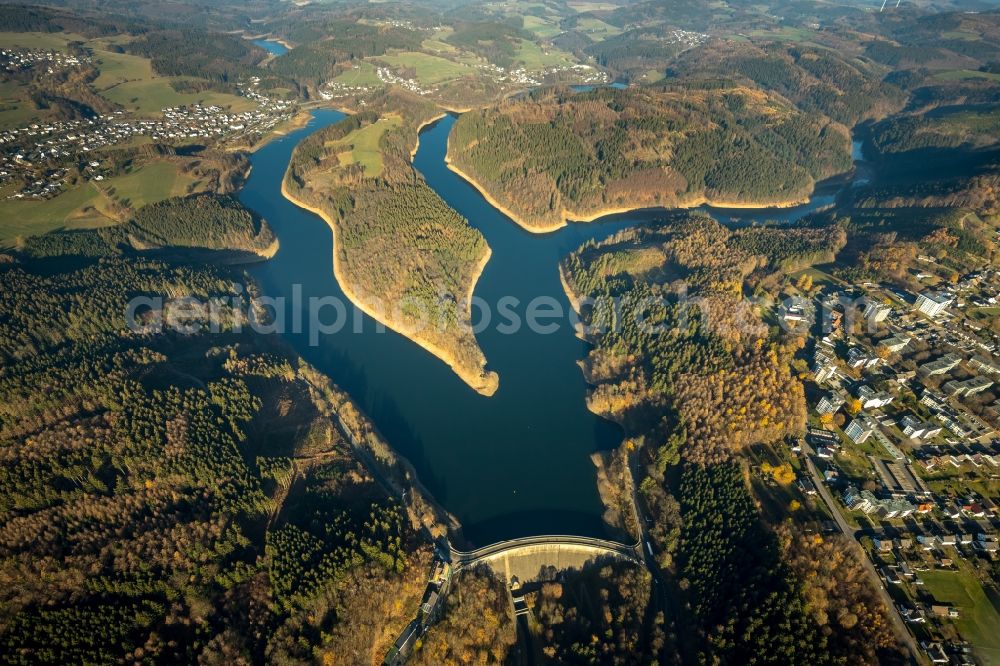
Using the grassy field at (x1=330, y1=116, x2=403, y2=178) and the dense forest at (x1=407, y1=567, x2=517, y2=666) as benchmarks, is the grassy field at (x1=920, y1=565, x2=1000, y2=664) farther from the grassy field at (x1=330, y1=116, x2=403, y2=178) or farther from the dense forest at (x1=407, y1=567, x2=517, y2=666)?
the grassy field at (x1=330, y1=116, x2=403, y2=178)

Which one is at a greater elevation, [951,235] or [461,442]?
[951,235]

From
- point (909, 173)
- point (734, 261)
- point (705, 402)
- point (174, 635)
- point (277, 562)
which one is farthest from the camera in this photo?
point (909, 173)

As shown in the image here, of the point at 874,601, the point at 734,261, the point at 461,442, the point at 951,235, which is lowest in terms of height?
the point at 461,442

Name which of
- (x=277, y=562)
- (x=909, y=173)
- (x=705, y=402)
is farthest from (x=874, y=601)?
(x=909, y=173)

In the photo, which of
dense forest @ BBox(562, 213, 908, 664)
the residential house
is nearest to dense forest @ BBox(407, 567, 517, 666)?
dense forest @ BBox(562, 213, 908, 664)

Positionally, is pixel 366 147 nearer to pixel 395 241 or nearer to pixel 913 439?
pixel 395 241

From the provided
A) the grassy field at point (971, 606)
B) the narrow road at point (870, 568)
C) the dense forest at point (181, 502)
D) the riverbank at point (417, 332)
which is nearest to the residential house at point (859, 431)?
the narrow road at point (870, 568)

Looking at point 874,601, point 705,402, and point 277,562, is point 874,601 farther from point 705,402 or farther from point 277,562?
point 277,562

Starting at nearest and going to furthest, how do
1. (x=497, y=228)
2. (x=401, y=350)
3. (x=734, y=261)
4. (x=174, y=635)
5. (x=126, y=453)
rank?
(x=174, y=635) → (x=126, y=453) → (x=401, y=350) → (x=734, y=261) → (x=497, y=228)
